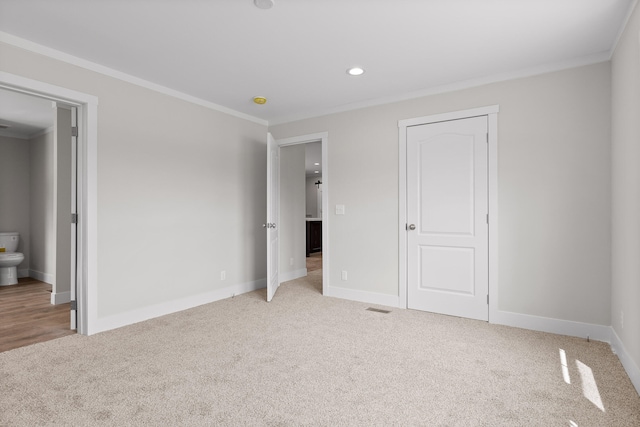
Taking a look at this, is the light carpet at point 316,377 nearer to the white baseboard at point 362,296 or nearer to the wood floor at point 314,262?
the white baseboard at point 362,296

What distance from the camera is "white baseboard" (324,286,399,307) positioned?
13.4ft

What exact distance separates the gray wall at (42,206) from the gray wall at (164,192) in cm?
302

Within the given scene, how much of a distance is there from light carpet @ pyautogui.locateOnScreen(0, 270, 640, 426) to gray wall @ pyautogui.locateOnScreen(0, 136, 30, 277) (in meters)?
4.13

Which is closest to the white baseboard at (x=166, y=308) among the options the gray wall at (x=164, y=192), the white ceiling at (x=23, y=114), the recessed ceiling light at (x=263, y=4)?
the gray wall at (x=164, y=192)

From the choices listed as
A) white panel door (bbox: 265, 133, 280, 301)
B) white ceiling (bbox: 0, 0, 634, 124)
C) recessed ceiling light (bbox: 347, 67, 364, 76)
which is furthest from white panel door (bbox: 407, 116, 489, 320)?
white panel door (bbox: 265, 133, 280, 301)

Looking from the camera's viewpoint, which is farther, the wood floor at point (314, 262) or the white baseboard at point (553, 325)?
the wood floor at point (314, 262)

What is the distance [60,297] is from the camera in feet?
14.1

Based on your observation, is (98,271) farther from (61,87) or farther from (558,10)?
(558,10)

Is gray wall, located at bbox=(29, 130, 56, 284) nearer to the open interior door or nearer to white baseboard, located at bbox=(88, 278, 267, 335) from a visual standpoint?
the open interior door

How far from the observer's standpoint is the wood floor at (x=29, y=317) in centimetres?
307

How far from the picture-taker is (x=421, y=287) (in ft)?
12.8

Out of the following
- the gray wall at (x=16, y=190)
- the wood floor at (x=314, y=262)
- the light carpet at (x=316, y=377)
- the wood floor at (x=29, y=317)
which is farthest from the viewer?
the wood floor at (x=314, y=262)

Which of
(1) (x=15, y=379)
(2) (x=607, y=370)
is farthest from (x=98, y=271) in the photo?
(2) (x=607, y=370)

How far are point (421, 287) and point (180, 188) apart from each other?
2946 mm
